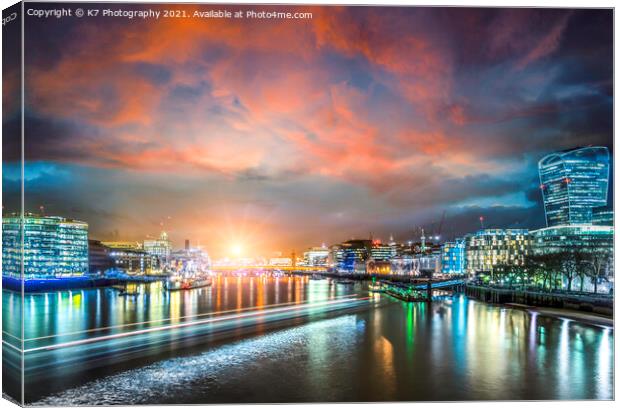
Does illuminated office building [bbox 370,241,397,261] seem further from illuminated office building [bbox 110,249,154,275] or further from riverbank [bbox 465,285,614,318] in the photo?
riverbank [bbox 465,285,614,318]

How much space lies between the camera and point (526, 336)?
13.1m

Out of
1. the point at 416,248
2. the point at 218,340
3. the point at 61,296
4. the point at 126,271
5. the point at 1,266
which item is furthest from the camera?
the point at 416,248

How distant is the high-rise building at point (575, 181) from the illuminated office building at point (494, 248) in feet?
36.8

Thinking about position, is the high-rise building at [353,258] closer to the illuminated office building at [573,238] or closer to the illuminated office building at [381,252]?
the illuminated office building at [381,252]

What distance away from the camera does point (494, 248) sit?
3366 centimetres

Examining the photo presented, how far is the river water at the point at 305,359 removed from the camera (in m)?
8.05

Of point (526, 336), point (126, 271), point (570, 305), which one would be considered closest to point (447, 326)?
→ point (526, 336)

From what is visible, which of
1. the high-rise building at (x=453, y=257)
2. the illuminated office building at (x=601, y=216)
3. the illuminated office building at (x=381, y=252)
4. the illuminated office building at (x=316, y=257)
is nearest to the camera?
the illuminated office building at (x=601, y=216)

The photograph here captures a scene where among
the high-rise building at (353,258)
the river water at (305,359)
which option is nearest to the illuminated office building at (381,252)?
the high-rise building at (353,258)

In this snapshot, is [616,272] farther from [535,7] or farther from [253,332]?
[253,332]

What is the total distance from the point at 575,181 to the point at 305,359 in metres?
7.25

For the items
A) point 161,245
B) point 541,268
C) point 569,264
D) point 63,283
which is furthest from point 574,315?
point 161,245

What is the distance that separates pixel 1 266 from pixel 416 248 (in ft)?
179

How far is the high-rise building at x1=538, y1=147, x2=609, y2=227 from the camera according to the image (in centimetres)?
962
